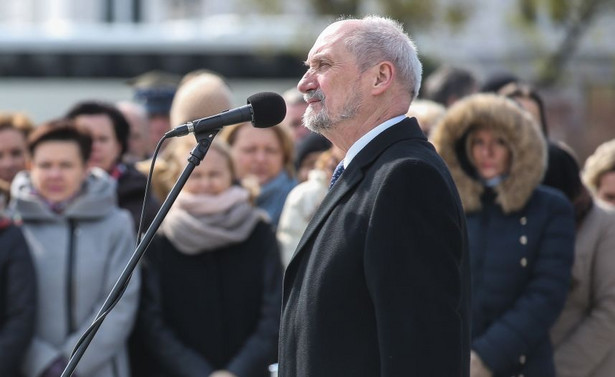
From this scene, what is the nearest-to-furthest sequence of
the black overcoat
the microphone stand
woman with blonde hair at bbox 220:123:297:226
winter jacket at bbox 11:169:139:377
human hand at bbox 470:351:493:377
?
the black overcoat → the microphone stand → human hand at bbox 470:351:493:377 → winter jacket at bbox 11:169:139:377 → woman with blonde hair at bbox 220:123:297:226

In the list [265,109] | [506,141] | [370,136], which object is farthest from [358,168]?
[506,141]

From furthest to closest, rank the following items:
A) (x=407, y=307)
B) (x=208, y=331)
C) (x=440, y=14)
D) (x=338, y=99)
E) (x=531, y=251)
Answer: (x=440, y=14) < (x=208, y=331) < (x=531, y=251) < (x=338, y=99) < (x=407, y=307)

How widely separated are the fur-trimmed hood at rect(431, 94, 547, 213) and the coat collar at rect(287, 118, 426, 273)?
1.97m

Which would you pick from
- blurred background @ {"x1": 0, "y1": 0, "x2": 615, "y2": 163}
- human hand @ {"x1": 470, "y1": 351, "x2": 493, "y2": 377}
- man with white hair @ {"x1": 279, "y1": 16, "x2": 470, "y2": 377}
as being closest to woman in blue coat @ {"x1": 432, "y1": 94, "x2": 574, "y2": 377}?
human hand @ {"x1": 470, "y1": 351, "x2": 493, "y2": 377}

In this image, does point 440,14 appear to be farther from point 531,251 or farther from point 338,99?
point 338,99

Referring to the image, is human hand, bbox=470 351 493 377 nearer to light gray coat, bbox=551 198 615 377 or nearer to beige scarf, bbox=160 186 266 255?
light gray coat, bbox=551 198 615 377

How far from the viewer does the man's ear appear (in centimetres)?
390

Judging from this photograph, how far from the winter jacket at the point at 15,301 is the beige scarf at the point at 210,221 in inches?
27.5

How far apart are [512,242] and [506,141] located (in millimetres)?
474

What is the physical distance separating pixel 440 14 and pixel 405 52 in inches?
1007

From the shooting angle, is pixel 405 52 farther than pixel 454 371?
Yes

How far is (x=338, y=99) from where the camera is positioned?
3920 millimetres

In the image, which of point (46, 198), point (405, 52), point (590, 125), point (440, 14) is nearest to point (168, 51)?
point (440, 14)

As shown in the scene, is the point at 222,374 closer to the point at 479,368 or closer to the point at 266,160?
the point at 479,368
